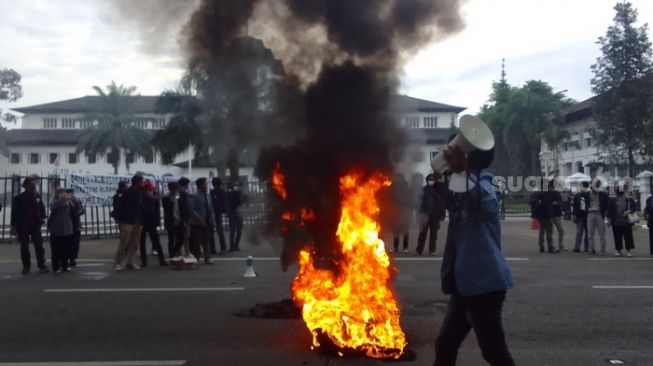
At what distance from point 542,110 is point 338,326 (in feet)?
161

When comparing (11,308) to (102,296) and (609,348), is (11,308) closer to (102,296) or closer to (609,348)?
(102,296)

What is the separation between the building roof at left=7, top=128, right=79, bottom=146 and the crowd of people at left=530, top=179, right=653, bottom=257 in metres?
47.0

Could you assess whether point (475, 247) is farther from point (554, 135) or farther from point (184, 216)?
point (554, 135)

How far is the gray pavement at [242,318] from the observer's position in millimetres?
5382

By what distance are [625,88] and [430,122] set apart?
114 feet

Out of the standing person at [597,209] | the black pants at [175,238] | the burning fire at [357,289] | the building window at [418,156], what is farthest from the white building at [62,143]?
the burning fire at [357,289]

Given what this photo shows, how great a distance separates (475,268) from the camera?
3.71 metres

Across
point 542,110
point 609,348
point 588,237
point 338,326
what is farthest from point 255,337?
point 542,110

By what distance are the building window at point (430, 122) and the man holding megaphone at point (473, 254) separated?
9.17 feet

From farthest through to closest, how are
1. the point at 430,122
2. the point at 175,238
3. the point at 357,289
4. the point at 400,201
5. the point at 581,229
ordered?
the point at 581,229
the point at 175,238
the point at 430,122
the point at 400,201
the point at 357,289

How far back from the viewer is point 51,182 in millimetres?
16562

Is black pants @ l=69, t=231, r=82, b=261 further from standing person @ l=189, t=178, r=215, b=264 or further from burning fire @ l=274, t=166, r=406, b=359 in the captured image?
burning fire @ l=274, t=166, r=406, b=359

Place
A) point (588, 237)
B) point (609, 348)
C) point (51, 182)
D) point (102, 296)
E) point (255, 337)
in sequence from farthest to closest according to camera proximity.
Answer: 1. point (51, 182)
2. point (588, 237)
3. point (102, 296)
4. point (255, 337)
5. point (609, 348)

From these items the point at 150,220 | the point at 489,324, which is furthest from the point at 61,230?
the point at 489,324
